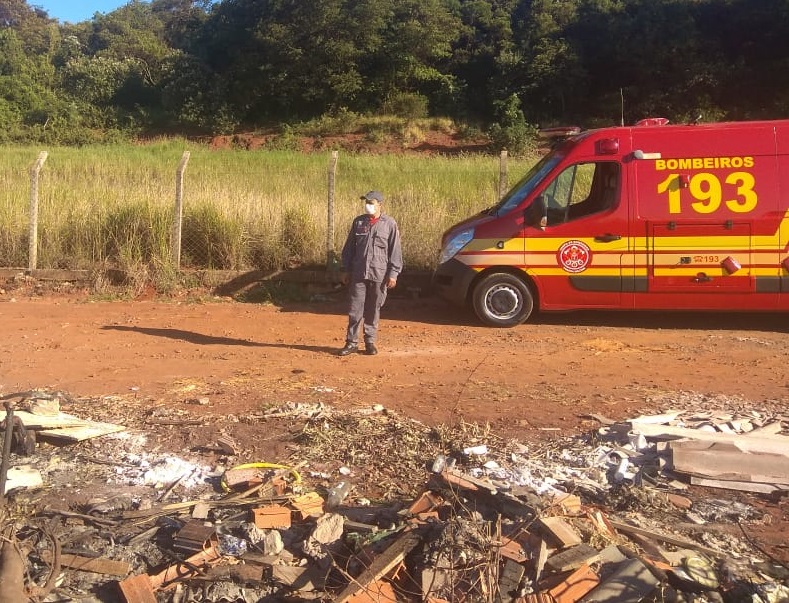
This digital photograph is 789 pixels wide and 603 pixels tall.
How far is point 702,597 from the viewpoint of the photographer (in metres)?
3.49

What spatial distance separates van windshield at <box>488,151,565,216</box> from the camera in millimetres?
9188

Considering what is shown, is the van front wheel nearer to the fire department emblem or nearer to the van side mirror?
the fire department emblem

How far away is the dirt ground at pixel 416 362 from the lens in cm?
619

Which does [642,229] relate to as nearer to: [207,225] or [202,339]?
[202,339]

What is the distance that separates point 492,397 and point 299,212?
260 inches

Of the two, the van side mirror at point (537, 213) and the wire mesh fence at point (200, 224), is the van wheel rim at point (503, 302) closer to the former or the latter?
the van side mirror at point (537, 213)

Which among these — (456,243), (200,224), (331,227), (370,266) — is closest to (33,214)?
(200,224)

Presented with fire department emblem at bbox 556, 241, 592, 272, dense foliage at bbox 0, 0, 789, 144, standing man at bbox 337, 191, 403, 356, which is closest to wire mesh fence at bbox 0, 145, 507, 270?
fire department emblem at bbox 556, 241, 592, 272

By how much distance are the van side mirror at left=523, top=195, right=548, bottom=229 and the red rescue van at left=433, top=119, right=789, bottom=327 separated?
0.01 meters

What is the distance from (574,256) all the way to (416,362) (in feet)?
8.45

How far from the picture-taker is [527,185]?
30.6ft

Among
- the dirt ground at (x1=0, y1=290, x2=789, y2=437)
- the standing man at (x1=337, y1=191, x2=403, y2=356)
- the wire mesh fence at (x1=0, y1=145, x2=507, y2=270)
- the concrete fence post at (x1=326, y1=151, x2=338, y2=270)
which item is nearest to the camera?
the dirt ground at (x1=0, y1=290, x2=789, y2=437)

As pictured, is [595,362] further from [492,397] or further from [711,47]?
[711,47]

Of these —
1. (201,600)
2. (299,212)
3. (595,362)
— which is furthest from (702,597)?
(299,212)
